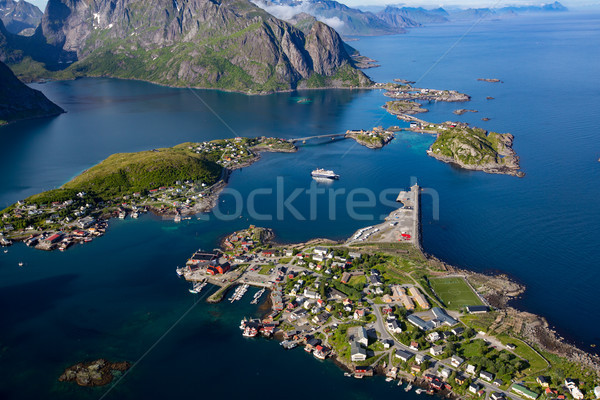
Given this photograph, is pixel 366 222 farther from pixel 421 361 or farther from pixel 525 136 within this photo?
pixel 525 136

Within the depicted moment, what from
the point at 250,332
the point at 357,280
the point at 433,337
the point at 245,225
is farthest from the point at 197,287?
the point at 433,337

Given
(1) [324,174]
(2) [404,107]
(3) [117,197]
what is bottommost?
(3) [117,197]

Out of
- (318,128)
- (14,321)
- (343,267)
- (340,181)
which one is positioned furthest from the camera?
(318,128)

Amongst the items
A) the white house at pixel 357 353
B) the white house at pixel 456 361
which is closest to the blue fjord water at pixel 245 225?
the white house at pixel 357 353

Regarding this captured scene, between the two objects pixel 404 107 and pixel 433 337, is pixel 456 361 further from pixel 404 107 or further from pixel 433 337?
pixel 404 107

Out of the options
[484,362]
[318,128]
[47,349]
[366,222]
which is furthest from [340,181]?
[47,349]

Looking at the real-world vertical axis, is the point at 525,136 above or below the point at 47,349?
above
